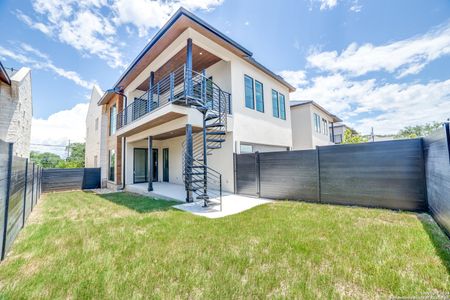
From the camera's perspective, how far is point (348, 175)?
6055 millimetres

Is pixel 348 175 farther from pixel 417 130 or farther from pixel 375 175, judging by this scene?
pixel 417 130

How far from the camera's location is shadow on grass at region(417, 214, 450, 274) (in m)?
2.68

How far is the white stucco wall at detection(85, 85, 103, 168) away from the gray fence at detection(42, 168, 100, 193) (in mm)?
2825

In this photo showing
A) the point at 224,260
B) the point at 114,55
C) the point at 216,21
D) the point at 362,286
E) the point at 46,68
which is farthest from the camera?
the point at 46,68

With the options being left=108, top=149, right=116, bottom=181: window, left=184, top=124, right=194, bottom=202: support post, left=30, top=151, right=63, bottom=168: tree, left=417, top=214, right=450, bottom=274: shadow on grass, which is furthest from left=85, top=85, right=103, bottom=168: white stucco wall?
left=30, top=151, right=63, bottom=168: tree

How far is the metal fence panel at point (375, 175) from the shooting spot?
201 inches

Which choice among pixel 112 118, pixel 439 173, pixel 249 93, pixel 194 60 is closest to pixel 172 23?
pixel 194 60

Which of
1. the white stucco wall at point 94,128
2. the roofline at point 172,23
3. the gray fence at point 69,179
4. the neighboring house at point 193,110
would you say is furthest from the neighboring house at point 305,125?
the white stucco wall at point 94,128

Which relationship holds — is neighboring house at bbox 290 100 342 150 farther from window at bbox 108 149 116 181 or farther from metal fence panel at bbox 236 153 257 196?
window at bbox 108 149 116 181

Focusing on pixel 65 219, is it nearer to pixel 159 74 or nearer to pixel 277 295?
pixel 277 295

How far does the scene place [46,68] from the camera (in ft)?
40.7

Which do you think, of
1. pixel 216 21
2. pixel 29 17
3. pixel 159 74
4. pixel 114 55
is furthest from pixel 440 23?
pixel 29 17

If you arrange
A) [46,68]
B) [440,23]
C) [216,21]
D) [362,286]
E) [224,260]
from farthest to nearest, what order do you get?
[46,68] → [216,21] → [440,23] → [224,260] → [362,286]

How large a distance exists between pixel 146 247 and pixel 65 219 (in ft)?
12.3
